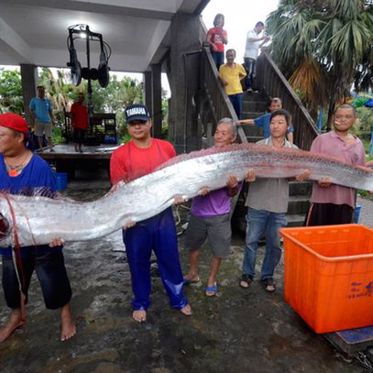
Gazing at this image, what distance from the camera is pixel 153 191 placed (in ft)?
7.46

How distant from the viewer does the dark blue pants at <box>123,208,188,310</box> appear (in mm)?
2479

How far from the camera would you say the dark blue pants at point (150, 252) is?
2.48 m

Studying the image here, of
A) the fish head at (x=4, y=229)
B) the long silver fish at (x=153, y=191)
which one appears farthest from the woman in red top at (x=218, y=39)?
the fish head at (x=4, y=229)

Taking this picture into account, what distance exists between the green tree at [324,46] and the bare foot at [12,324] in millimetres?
7526

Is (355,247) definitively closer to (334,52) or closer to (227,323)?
(227,323)

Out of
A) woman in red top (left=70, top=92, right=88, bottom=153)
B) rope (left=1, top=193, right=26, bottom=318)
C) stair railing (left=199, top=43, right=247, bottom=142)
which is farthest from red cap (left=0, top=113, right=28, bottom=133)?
woman in red top (left=70, top=92, right=88, bottom=153)

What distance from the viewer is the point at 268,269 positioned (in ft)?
10.4

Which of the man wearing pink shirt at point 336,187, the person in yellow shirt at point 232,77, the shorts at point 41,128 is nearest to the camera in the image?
the man wearing pink shirt at point 336,187

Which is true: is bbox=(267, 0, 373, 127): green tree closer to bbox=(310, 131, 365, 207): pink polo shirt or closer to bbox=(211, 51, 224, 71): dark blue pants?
bbox=(211, 51, 224, 71): dark blue pants

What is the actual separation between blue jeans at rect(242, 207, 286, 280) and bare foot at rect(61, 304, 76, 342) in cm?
177

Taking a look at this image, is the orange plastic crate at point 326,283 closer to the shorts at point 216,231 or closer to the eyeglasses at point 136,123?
the shorts at point 216,231

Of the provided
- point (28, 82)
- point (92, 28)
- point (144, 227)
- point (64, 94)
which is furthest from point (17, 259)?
point (64, 94)

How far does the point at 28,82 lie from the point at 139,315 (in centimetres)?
1217

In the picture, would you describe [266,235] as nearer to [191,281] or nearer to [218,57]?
[191,281]
